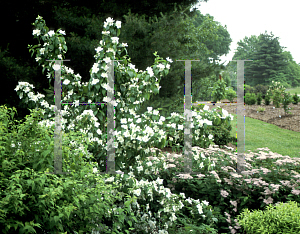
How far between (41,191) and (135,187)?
840mm

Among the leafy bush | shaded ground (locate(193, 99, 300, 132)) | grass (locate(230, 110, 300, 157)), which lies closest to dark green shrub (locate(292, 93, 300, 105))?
→ shaded ground (locate(193, 99, 300, 132))

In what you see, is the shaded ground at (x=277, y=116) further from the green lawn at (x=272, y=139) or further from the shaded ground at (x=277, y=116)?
the green lawn at (x=272, y=139)

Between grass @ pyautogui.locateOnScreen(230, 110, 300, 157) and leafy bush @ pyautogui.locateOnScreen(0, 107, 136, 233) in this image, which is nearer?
leafy bush @ pyautogui.locateOnScreen(0, 107, 136, 233)

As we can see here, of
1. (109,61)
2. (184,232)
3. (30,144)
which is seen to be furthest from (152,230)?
(109,61)

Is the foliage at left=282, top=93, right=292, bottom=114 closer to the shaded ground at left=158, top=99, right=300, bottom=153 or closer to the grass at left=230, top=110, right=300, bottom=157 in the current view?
the shaded ground at left=158, top=99, right=300, bottom=153

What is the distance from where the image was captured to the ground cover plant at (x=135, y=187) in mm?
1509

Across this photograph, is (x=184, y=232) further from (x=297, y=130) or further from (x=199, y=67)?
(x=297, y=130)

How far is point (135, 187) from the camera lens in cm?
215

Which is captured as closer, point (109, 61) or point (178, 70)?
point (109, 61)

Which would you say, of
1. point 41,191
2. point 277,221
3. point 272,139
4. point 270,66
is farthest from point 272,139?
point 270,66

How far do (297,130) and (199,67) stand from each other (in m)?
3.69

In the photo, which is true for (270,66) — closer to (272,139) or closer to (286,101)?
(286,101)

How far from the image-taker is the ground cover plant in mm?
1509

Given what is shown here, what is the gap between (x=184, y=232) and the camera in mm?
2260
